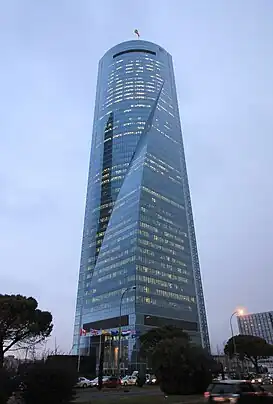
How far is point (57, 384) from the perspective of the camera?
21.1m

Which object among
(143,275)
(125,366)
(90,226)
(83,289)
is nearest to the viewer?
(125,366)

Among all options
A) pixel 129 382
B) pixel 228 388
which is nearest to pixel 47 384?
pixel 228 388

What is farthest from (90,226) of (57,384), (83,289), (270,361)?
(57,384)

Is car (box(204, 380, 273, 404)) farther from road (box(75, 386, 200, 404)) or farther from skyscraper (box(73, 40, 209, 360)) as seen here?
skyscraper (box(73, 40, 209, 360))

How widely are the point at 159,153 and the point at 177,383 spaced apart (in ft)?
528

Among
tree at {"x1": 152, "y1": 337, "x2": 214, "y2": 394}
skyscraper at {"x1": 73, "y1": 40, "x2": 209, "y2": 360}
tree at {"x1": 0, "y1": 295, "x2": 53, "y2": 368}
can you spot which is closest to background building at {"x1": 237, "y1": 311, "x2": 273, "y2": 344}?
skyscraper at {"x1": 73, "y1": 40, "x2": 209, "y2": 360}

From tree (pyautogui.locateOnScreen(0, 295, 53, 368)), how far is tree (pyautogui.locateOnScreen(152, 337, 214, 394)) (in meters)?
23.3

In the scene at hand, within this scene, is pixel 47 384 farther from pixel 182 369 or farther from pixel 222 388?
pixel 182 369

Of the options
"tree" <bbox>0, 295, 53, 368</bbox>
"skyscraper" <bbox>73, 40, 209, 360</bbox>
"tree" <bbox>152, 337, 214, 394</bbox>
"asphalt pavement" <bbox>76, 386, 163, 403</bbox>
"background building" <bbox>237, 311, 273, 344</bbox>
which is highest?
"skyscraper" <bbox>73, 40, 209, 360</bbox>

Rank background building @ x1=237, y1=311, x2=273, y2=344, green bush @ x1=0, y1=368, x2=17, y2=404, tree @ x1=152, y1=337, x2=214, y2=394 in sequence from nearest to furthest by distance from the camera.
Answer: green bush @ x1=0, y1=368, x2=17, y2=404 < tree @ x1=152, y1=337, x2=214, y2=394 < background building @ x1=237, y1=311, x2=273, y2=344

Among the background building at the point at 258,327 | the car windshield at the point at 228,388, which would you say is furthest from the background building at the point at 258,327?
the car windshield at the point at 228,388

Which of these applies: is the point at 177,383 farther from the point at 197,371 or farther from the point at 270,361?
the point at 270,361

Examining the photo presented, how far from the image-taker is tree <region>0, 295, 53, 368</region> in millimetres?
50188

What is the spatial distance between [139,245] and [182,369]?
116 m
